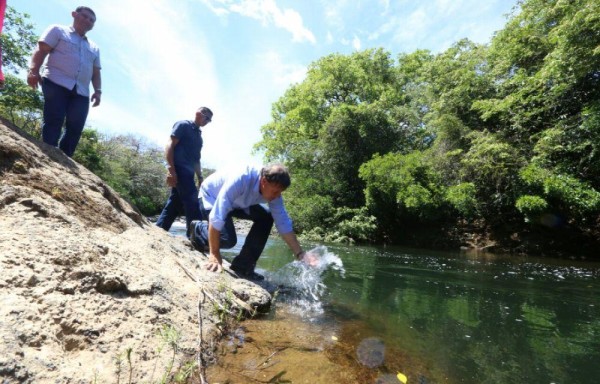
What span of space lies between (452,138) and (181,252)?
15275mm

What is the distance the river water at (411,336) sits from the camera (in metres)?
2.10

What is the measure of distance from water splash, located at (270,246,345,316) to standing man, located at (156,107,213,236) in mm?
1494

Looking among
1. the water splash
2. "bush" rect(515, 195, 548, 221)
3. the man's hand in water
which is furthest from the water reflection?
"bush" rect(515, 195, 548, 221)

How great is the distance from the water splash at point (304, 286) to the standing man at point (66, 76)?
9.80 feet

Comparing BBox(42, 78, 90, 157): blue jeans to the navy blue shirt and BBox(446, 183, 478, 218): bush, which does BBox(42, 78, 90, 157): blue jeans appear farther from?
BBox(446, 183, 478, 218): bush

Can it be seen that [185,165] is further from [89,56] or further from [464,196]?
[464,196]

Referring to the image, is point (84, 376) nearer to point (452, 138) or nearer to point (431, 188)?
point (431, 188)

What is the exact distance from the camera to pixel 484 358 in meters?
2.45

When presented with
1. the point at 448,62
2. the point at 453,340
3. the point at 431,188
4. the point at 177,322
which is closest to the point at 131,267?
the point at 177,322

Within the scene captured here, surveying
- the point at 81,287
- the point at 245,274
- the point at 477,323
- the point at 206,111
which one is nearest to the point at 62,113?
the point at 206,111

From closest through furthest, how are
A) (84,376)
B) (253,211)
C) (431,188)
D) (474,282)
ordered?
1. (84,376)
2. (253,211)
3. (474,282)
4. (431,188)

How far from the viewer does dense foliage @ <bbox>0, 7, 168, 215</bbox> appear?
663 inches

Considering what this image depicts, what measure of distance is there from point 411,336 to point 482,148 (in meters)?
12.4

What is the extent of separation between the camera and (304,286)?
4.25m
